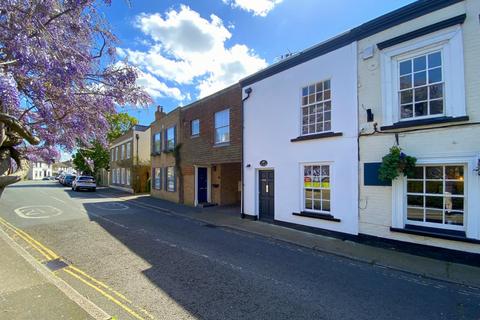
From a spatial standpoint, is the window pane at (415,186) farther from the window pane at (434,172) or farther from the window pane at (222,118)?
the window pane at (222,118)

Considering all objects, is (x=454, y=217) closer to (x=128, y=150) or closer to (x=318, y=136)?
(x=318, y=136)

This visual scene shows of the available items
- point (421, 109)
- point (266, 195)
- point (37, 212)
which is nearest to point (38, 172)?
point (37, 212)

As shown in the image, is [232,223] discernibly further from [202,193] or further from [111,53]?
[111,53]

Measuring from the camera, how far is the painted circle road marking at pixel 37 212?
12125 mm

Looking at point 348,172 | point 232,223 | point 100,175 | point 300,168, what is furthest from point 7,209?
point 100,175

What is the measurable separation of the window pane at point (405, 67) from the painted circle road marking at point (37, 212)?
586 inches

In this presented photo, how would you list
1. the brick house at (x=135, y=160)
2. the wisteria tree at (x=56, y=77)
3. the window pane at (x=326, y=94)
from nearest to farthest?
the wisteria tree at (x=56, y=77) < the window pane at (x=326, y=94) < the brick house at (x=135, y=160)

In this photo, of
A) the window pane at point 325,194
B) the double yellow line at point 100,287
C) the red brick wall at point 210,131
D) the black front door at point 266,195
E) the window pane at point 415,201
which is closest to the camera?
the double yellow line at point 100,287

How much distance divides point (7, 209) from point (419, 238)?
18207 millimetres

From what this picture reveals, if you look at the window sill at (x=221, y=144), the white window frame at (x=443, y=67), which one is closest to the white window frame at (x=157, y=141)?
the window sill at (x=221, y=144)

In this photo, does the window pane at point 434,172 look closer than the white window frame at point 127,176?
Yes

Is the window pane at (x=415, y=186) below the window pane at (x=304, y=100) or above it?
below

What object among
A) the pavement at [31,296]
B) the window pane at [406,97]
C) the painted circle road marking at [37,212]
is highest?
the window pane at [406,97]

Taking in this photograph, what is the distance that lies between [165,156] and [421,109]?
16555mm
